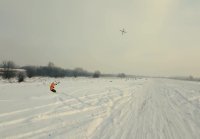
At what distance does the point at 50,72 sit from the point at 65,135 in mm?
118645

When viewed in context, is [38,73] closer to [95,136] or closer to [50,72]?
[50,72]

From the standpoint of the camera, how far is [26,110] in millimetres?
11656

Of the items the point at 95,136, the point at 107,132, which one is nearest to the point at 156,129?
the point at 107,132

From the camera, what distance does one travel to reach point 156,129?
9.12 m

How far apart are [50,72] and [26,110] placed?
376ft

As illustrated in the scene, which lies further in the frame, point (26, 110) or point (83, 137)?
point (26, 110)

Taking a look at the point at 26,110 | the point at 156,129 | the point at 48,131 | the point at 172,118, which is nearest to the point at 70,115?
the point at 26,110

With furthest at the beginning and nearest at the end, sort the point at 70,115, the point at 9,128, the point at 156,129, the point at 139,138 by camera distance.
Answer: the point at 70,115, the point at 156,129, the point at 9,128, the point at 139,138

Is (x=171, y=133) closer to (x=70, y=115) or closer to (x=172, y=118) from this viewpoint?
(x=172, y=118)

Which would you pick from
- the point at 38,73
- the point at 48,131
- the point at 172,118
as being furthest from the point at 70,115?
the point at 38,73

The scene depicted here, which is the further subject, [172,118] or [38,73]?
[38,73]

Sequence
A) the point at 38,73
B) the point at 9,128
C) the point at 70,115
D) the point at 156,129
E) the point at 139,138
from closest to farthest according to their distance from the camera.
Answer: the point at 139,138, the point at 9,128, the point at 156,129, the point at 70,115, the point at 38,73

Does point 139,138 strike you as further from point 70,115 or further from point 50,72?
point 50,72

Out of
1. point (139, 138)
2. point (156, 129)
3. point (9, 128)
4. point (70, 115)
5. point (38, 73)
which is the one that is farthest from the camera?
point (38, 73)
